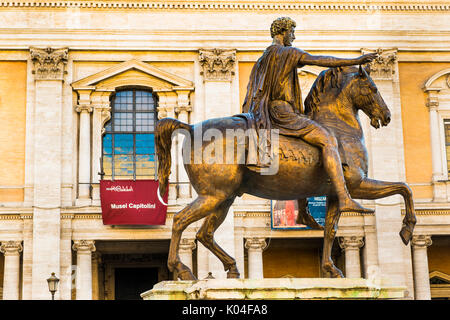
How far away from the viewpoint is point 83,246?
80.3 feet

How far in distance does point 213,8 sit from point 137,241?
8001 mm

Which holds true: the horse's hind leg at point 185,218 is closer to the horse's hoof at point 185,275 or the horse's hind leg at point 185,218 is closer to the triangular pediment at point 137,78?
the horse's hoof at point 185,275

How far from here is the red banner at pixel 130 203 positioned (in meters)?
24.5

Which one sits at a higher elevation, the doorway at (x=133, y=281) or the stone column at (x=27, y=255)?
the stone column at (x=27, y=255)

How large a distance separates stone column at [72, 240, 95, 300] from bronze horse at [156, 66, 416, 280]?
16.6 m

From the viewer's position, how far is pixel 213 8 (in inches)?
1029

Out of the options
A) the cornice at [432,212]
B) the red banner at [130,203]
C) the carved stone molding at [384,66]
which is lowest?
the cornice at [432,212]

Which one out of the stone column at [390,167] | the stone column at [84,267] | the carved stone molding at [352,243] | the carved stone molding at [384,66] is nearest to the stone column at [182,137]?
the stone column at [84,267]

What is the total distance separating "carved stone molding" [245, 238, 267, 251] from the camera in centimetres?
2506

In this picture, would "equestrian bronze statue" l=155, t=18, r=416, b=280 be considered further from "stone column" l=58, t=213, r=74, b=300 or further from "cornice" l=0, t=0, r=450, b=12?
"cornice" l=0, t=0, r=450, b=12

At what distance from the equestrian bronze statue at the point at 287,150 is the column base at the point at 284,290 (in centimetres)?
68

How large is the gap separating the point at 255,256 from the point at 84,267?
522 cm
